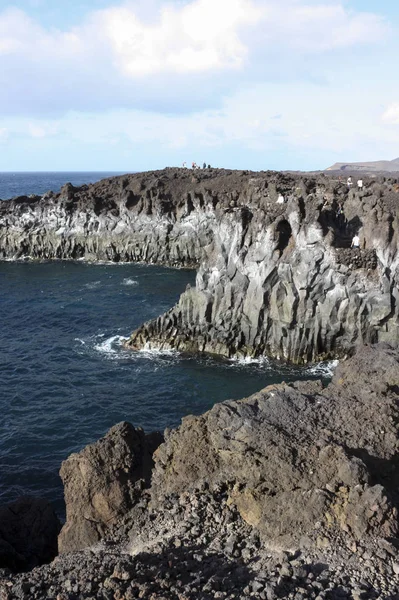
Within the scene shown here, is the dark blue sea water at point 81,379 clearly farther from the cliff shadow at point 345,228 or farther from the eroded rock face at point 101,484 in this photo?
the cliff shadow at point 345,228

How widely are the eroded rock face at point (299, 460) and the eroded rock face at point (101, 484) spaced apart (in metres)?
0.96

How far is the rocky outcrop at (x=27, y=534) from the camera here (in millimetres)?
17500

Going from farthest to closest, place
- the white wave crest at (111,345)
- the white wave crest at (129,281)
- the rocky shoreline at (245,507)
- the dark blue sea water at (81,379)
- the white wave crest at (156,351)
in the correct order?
the white wave crest at (129,281) < the white wave crest at (111,345) < the white wave crest at (156,351) < the dark blue sea water at (81,379) < the rocky shoreline at (245,507)

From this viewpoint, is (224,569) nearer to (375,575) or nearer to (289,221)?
(375,575)

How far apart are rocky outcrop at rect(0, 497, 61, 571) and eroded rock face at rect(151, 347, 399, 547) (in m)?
5.07

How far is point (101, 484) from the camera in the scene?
17.5 meters

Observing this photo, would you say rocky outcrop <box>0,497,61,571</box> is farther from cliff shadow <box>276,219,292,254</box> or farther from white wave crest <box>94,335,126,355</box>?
cliff shadow <box>276,219,292,254</box>

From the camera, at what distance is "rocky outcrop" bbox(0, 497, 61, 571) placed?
1750 centimetres

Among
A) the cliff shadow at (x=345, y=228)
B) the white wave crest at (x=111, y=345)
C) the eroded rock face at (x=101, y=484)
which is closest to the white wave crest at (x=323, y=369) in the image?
the cliff shadow at (x=345, y=228)

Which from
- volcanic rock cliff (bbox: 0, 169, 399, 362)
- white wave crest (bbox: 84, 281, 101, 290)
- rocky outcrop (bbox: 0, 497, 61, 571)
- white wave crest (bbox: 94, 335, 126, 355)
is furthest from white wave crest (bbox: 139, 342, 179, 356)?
rocky outcrop (bbox: 0, 497, 61, 571)

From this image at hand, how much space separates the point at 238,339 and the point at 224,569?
101ft

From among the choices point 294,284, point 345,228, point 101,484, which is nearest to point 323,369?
point 294,284

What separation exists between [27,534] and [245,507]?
9.39 metres

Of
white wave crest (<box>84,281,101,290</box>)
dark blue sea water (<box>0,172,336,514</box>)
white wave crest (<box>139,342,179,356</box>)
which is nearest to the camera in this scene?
dark blue sea water (<box>0,172,336,514</box>)
